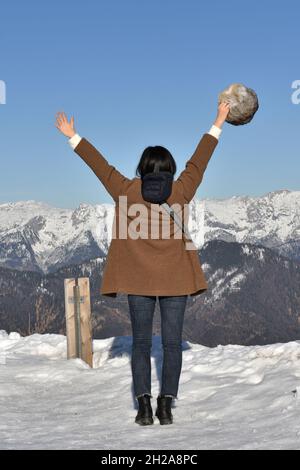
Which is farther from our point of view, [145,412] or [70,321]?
[70,321]

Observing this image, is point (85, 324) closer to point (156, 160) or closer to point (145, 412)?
point (145, 412)

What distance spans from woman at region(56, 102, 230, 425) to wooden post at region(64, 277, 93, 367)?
454 cm

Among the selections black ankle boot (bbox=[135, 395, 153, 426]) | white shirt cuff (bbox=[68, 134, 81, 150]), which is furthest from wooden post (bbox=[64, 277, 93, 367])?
white shirt cuff (bbox=[68, 134, 81, 150])

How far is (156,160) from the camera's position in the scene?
5.66 m

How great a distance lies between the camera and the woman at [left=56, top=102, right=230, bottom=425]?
18.6ft

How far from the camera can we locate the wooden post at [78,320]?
407 inches

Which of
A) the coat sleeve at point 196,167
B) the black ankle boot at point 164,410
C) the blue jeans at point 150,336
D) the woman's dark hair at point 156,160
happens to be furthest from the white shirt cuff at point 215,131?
the black ankle boot at point 164,410

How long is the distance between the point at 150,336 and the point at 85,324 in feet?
15.8

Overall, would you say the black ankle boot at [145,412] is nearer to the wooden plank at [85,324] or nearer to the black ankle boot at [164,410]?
the black ankle boot at [164,410]

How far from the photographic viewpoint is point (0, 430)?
6129 millimetres

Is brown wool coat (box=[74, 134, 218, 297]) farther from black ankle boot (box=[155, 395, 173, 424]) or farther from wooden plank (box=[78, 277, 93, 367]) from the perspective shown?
wooden plank (box=[78, 277, 93, 367])

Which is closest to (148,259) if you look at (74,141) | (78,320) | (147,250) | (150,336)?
(147,250)

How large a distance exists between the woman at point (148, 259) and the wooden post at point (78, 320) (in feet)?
14.9
